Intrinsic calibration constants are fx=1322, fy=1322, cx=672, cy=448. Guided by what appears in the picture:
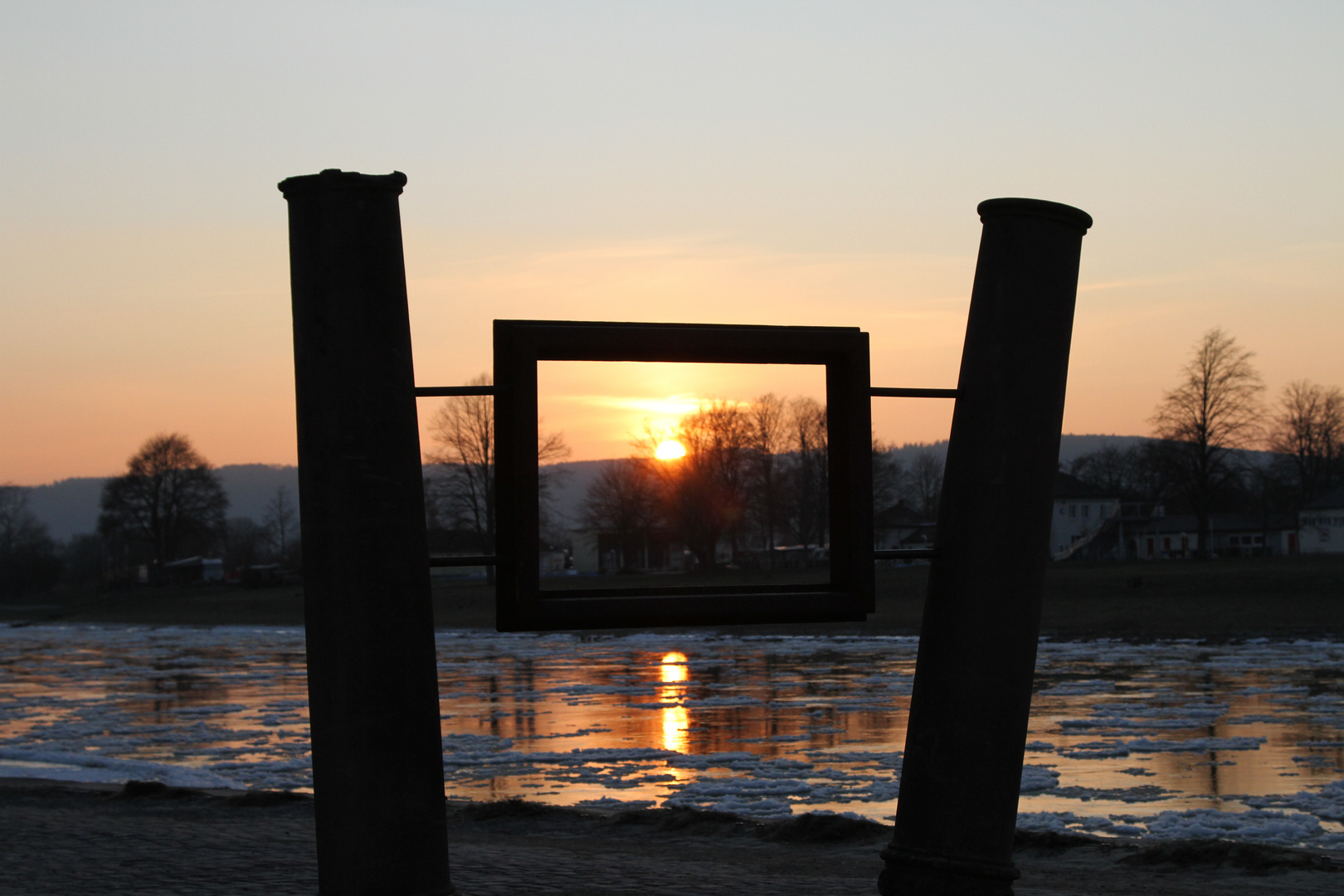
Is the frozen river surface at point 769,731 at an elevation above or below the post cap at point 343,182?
below

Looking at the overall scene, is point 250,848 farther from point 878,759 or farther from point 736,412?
point 878,759

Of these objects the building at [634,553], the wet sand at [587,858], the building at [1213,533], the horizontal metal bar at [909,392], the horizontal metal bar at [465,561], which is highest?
the horizontal metal bar at [909,392]

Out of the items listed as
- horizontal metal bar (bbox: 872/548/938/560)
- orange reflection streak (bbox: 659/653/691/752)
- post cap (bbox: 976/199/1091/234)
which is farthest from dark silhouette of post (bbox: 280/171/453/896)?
orange reflection streak (bbox: 659/653/691/752)

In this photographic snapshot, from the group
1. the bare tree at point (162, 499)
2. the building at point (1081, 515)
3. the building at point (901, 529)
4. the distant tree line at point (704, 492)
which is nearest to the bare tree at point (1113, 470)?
the building at point (1081, 515)

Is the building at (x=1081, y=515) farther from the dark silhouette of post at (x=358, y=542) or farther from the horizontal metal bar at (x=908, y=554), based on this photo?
the dark silhouette of post at (x=358, y=542)

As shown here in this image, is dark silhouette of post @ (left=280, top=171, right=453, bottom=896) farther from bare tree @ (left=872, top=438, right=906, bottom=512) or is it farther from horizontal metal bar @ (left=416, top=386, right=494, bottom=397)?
bare tree @ (left=872, top=438, right=906, bottom=512)

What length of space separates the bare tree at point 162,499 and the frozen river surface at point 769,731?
87.1 m

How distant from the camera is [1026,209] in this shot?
596cm

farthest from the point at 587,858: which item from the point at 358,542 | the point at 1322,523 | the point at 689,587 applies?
the point at 1322,523

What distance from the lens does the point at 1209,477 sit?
61.8 meters

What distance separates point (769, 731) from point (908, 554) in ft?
36.9

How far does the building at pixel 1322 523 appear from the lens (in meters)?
90.0

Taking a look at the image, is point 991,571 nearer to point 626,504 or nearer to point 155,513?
point 626,504

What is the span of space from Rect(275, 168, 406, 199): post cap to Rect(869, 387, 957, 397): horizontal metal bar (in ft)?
7.64
